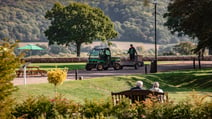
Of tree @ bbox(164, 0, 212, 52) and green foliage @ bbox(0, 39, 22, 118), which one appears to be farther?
tree @ bbox(164, 0, 212, 52)

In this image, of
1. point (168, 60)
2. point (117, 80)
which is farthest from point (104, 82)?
point (168, 60)

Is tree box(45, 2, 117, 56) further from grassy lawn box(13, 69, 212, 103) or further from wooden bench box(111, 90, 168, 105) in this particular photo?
wooden bench box(111, 90, 168, 105)

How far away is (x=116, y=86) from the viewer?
31828mm

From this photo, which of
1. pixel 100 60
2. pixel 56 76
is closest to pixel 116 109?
pixel 56 76

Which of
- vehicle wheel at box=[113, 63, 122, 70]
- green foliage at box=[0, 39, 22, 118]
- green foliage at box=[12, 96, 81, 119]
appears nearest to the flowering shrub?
green foliage at box=[12, 96, 81, 119]

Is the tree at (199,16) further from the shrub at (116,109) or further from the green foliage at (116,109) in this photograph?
the shrub at (116,109)

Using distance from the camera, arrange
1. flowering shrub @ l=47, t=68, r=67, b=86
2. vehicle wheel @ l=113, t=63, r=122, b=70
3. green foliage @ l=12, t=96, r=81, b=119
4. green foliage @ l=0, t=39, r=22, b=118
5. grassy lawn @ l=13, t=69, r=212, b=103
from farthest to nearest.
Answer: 1. vehicle wheel @ l=113, t=63, r=122, b=70
2. grassy lawn @ l=13, t=69, r=212, b=103
3. flowering shrub @ l=47, t=68, r=67, b=86
4. green foliage @ l=12, t=96, r=81, b=119
5. green foliage @ l=0, t=39, r=22, b=118

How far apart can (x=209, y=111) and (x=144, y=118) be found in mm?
1582

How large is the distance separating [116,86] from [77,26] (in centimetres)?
6106

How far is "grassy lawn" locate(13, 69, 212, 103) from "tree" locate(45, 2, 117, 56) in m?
51.7

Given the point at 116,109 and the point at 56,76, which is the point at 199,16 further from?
the point at 116,109

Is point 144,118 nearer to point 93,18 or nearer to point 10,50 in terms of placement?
point 10,50

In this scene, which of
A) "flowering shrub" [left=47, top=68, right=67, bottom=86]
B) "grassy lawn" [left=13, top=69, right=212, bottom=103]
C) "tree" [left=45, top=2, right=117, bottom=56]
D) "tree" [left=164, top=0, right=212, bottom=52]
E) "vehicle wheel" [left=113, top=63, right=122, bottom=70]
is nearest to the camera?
"flowering shrub" [left=47, top=68, right=67, bottom=86]

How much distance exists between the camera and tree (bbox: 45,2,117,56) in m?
91.9
